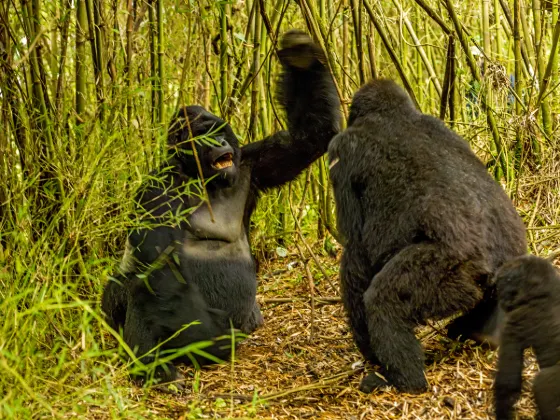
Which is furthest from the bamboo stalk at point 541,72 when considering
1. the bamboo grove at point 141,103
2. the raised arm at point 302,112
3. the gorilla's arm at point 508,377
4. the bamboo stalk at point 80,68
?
the bamboo stalk at point 80,68

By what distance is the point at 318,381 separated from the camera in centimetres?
372

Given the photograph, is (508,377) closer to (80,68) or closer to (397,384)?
(397,384)

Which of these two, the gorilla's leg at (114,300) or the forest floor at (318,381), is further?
the gorilla's leg at (114,300)

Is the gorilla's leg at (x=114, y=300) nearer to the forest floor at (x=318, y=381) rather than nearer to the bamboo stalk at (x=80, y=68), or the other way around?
the forest floor at (x=318, y=381)

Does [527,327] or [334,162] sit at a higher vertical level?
[334,162]

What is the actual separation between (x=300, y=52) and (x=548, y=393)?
2.52 m

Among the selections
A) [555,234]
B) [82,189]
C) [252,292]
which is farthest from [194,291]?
[555,234]

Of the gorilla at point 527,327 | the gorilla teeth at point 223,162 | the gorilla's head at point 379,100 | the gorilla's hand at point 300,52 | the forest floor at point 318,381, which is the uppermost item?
the gorilla's hand at point 300,52

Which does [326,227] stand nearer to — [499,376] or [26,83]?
[26,83]

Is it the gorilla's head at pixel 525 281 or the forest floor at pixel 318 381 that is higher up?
the gorilla's head at pixel 525 281

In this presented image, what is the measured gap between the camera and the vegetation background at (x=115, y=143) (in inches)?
128

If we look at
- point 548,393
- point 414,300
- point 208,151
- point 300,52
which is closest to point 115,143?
point 208,151

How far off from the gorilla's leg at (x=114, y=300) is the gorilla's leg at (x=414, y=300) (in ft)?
4.70

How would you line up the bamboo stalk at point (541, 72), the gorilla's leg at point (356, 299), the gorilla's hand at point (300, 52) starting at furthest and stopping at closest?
the bamboo stalk at point (541, 72)
the gorilla's hand at point (300, 52)
the gorilla's leg at point (356, 299)
